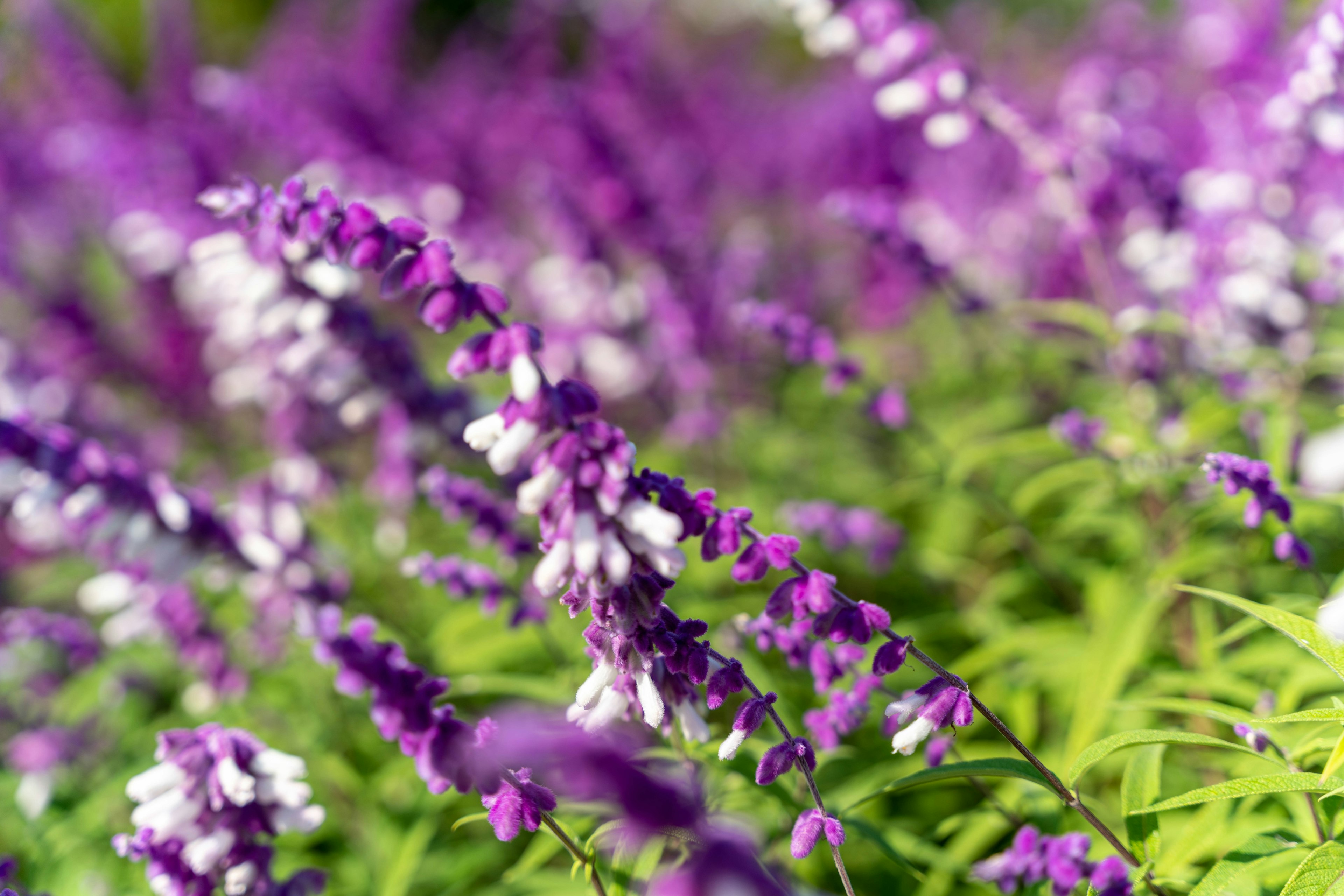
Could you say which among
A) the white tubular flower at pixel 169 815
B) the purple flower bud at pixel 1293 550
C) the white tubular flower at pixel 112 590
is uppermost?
the purple flower bud at pixel 1293 550

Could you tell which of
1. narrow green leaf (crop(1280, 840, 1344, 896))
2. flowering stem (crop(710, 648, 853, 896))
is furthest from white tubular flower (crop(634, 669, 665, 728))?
narrow green leaf (crop(1280, 840, 1344, 896))

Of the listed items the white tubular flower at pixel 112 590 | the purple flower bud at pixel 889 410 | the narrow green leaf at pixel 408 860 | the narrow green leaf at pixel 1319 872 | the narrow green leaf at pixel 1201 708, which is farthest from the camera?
the white tubular flower at pixel 112 590

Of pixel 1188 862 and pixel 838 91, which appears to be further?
pixel 838 91

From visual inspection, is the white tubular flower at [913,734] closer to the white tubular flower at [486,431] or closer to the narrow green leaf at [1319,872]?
the narrow green leaf at [1319,872]

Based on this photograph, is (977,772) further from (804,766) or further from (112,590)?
(112,590)

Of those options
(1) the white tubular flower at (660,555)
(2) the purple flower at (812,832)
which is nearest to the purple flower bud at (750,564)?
(1) the white tubular flower at (660,555)

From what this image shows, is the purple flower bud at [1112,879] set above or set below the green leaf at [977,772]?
below

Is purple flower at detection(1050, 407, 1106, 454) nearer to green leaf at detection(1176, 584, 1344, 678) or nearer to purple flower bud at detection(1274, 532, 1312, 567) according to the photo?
purple flower bud at detection(1274, 532, 1312, 567)

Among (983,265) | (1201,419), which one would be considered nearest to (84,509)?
(1201,419)

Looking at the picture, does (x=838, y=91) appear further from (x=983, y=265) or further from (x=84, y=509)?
(x=84, y=509)
